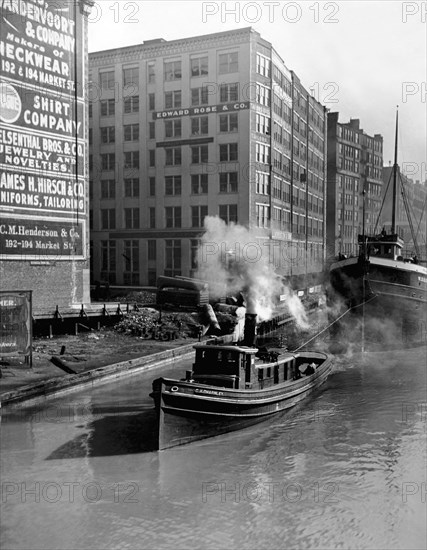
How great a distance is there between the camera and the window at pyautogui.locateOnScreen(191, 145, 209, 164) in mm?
64062

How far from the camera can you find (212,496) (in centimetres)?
1568

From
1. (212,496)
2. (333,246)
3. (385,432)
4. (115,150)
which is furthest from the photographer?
(333,246)

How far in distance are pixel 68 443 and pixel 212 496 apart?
626cm

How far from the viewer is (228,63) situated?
62188mm

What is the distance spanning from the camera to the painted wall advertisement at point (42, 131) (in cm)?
3647

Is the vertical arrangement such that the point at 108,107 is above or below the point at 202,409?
above

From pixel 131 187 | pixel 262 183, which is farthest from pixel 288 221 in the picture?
pixel 131 187

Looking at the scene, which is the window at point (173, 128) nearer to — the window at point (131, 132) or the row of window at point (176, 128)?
the row of window at point (176, 128)

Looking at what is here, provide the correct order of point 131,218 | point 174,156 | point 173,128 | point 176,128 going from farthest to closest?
1. point 131,218
2. point 174,156
3. point 173,128
4. point 176,128

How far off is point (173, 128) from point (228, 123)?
6.95 meters

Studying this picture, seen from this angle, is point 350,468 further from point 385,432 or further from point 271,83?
point 271,83

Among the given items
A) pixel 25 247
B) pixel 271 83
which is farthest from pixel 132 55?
pixel 25 247

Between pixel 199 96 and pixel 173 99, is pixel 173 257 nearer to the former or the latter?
pixel 173 99

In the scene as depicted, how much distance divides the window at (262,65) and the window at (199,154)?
10.1m
